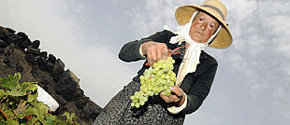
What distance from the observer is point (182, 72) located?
2096 millimetres

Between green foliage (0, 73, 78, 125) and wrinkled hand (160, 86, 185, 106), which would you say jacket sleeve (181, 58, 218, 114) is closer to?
wrinkled hand (160, 86, 185, 106)

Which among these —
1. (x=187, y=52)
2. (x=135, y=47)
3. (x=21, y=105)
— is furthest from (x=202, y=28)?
(x=21, y=105)

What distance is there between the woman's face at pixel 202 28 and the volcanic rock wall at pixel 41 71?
202 inches

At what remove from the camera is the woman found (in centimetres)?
191

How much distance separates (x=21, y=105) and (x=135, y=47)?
2.99 feet

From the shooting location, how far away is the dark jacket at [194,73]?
1.98 metres

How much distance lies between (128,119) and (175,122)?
401mm

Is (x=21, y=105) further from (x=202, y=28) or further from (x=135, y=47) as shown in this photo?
(x=202, y=28)

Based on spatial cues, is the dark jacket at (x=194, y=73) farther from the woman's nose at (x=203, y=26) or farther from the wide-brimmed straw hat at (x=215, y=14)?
the wide-brimmed straw hat at (x=215, y=14)

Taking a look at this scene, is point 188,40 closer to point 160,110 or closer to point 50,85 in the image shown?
point 160,110

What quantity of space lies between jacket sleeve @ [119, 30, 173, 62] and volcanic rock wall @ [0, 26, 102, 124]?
493cm

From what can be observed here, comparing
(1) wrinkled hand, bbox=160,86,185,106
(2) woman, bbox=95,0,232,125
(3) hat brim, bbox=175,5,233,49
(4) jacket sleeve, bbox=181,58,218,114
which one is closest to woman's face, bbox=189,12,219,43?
(2) woman, bbox=95,0,232,125

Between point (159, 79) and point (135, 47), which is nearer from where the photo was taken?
point (159, 79)

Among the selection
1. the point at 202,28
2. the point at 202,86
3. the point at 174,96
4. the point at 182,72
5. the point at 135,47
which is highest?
the point at 202,28
